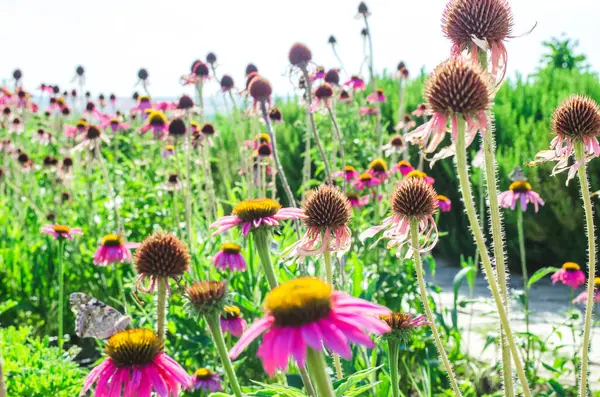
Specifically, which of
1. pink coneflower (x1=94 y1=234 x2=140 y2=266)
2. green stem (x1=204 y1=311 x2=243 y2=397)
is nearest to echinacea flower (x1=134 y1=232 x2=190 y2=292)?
→ green stem (x1=204 y1=311 x2=243 y2=397)

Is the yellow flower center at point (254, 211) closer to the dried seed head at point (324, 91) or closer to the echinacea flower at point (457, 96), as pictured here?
the echinacea flower at point (457, 96)

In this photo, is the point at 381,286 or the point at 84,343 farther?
the point at 84,343

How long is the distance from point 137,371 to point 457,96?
2.39 ft

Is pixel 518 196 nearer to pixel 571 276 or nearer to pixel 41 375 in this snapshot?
pixel 571 276

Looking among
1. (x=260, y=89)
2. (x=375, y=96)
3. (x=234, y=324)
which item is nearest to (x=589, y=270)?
(x=234, y=324)

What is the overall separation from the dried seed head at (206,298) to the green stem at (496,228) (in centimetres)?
48

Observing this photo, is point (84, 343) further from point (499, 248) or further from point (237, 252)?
point (499, 248)

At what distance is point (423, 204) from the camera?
133 centimetres

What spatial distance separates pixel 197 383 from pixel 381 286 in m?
0.99

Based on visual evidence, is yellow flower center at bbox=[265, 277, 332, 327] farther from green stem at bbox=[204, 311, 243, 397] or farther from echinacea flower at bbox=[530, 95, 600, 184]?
echinacea flower at bbox=[530, 95, 600, 184]

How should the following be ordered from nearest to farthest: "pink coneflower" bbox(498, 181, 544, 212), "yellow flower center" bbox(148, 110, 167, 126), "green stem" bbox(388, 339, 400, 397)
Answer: "green stem" bbox(388, 339, 400, 397), "pink coneflower" bbox(498, 181, 544, 212), "yellow flower center" bbox(148, 110, 167, 126)

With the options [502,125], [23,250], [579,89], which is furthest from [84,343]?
[579,89]

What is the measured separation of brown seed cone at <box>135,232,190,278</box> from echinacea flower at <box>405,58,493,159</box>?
0.62m

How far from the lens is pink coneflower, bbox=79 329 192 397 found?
3.89 feet
